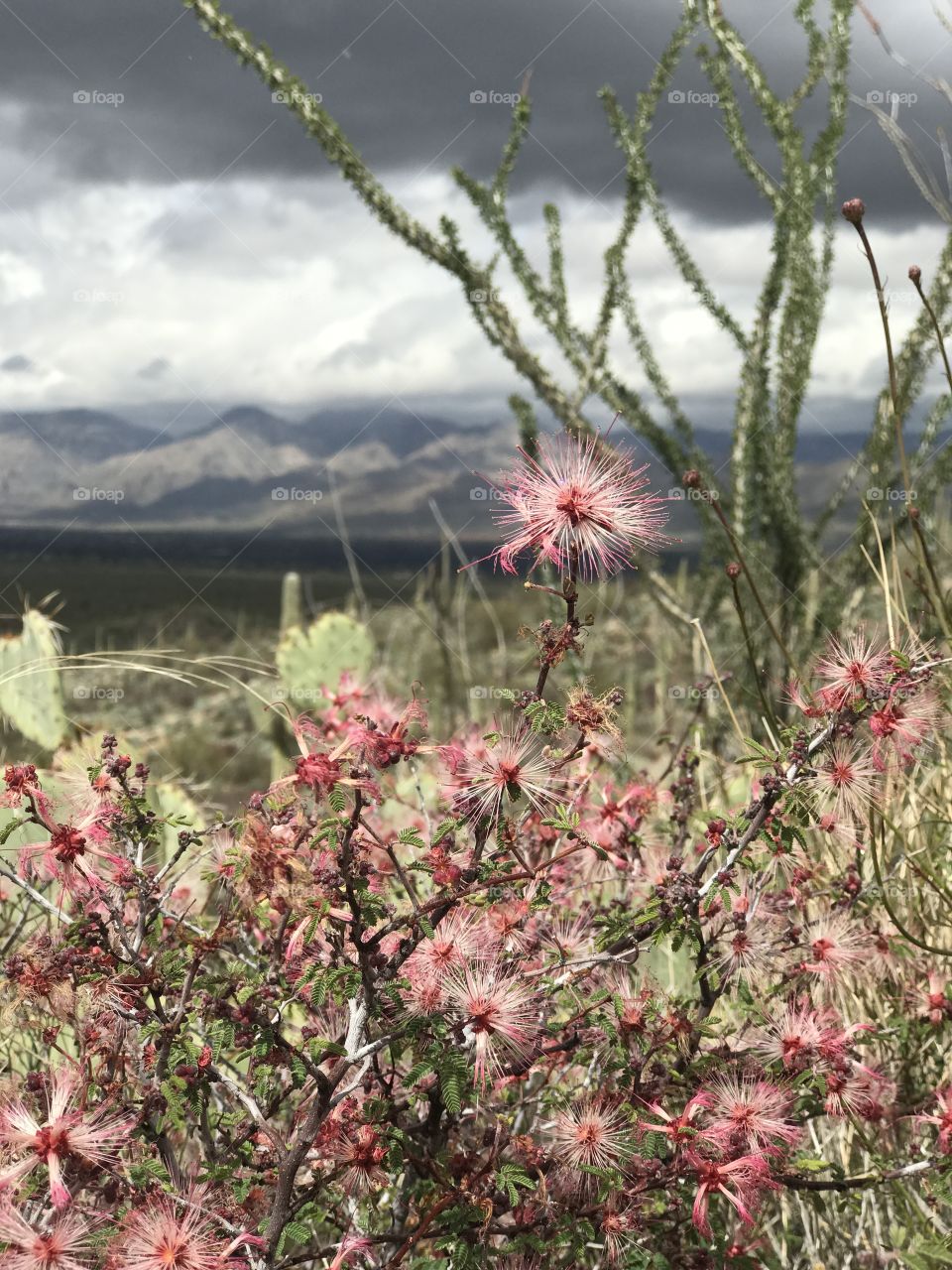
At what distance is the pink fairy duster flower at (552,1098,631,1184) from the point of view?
1.65 meters

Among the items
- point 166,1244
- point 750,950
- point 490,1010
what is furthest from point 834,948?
point 166,1244

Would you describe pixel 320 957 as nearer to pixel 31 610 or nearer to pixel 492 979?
pixel 492 979

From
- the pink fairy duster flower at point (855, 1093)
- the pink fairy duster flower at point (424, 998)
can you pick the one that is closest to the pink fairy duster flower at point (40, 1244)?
the pink fairy duster flower at point (424, 998)

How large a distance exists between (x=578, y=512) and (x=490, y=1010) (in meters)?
0.70

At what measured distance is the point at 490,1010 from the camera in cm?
155

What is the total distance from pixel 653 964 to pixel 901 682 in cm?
161

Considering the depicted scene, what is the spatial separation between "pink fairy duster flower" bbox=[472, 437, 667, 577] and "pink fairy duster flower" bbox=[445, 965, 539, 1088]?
0.58 metres

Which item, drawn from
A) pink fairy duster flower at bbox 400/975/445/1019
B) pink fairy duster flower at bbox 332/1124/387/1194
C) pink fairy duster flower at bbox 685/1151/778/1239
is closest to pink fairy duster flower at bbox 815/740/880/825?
pink fairy duster flower at bbox 685/1151/778/1239

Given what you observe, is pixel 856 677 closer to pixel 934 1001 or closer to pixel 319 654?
pixel 934 1001

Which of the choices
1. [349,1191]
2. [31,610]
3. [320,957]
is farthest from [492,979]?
[31,610]

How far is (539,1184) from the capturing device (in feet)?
5.50

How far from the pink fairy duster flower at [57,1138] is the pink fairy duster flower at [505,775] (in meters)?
0.62

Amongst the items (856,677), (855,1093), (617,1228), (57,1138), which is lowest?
(617,1228)

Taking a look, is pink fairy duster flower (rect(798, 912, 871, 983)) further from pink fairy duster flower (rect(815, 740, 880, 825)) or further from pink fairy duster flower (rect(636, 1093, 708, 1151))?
pink fairy duster flower (rect(636, 1093, 708, 1151))
